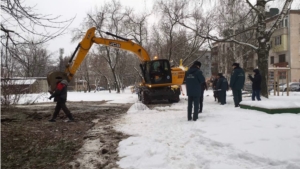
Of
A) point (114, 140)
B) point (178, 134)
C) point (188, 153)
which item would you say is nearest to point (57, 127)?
point (114, 140)

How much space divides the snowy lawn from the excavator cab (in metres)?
8.64

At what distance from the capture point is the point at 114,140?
6656 mm

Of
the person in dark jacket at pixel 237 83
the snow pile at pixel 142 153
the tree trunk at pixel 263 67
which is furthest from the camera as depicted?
the tree trunk at pixel 263 67

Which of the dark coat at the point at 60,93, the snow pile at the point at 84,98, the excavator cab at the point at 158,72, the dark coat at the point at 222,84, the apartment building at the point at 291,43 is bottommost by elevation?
the snow pile at the point at 84,98

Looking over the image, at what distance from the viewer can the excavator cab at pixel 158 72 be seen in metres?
16.4

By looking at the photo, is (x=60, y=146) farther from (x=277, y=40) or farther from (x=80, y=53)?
(x=277, y=40)

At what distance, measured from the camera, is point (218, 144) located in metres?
5.46

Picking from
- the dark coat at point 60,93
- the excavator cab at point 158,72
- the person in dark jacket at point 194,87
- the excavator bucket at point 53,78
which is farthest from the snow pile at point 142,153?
the excavator cab at point 158,72

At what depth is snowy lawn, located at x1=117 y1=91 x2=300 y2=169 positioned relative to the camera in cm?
452

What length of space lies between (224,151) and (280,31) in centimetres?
→ 4591

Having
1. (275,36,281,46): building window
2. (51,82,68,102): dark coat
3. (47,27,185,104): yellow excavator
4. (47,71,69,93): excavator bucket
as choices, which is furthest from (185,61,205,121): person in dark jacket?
(275,36,281,46): building window

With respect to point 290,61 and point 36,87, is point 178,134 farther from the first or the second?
point 290,61

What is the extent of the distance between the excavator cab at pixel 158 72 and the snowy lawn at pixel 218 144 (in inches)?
340

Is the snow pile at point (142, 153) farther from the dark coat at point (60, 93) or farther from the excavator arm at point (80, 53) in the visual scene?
the excavator arm at point (80, 53)
